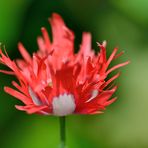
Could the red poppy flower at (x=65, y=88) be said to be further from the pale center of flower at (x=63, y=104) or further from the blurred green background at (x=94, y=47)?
the blurred green background at (x=94, y=47)

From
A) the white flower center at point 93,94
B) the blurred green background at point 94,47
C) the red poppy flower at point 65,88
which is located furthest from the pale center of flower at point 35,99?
the blurred green background at point 94,47

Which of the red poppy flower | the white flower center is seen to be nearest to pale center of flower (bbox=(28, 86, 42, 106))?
the red poppy flower

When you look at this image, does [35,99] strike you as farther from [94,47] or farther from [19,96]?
[94,47]

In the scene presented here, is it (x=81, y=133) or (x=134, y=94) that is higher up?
(x=134, y=94)

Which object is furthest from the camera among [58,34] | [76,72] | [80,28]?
[80,28]

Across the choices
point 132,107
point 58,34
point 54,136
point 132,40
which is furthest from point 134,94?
point 58,34

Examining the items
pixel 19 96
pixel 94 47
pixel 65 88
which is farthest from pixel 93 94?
pixel 94 47

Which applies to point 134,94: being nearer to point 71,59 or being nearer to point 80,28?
point 80,28
